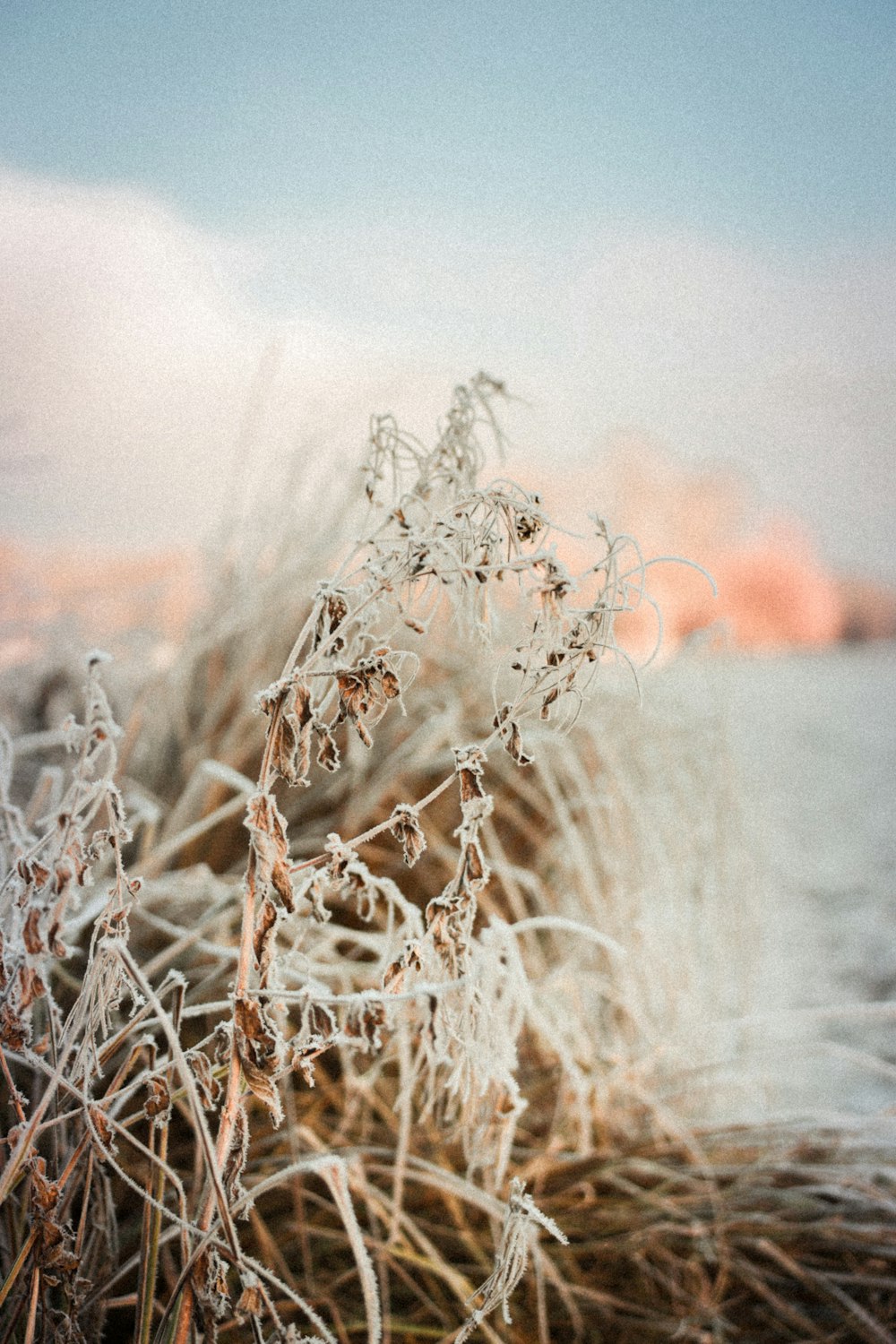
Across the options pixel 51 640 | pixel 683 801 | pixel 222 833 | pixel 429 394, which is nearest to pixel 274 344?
pixel 429 394

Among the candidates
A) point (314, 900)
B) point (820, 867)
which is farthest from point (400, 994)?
point (820, 867)

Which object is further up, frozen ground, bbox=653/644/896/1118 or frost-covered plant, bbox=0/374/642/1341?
frost-covered plant, bbox=0/374/642/1341

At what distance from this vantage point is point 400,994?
0.35m

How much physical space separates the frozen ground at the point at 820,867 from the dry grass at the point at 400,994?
85mm

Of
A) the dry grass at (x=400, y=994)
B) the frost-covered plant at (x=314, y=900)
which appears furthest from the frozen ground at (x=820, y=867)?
the frost-covered plant at (x=314, y=900)

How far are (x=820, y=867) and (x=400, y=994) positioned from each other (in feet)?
5.29

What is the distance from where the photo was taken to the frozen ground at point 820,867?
120 centimetres

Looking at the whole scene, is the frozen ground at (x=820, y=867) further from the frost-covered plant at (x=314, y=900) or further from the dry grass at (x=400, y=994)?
the frost-covered plant at (x=314, y=900)

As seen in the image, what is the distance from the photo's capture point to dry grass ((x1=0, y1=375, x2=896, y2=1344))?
361 millimetres

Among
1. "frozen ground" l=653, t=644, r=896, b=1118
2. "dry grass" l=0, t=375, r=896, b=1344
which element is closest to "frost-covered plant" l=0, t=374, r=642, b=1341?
"dry grass" l=0, t=375, r=896, b=1344

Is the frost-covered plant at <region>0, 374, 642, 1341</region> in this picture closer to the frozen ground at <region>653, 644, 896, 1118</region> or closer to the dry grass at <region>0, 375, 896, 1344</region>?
the dry grass at <region>0, 375, 896, 1344</region>

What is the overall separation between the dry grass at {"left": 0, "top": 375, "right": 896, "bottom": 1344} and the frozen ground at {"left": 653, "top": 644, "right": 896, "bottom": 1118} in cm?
9

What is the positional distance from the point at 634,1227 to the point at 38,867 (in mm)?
610

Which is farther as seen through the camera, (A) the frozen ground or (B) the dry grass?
(A) the frozen ground
